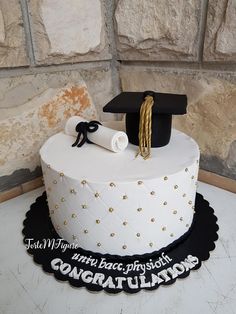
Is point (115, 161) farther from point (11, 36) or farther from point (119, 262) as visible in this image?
point (11, 36)

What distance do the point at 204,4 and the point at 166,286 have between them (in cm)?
64

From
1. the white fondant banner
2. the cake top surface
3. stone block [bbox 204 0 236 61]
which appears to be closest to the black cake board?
the white fondant banner

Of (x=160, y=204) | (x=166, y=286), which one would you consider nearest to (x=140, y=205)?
(x=160, y=204)

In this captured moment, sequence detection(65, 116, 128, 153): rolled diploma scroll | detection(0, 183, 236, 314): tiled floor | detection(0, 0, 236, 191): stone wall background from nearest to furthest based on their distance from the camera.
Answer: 1. detection(0, 183, 236, 314): tiled floor
2. detection(65, 116, 128, 153): rolled diploma scroll
3. detection(0, 0, 236, 191): stone wall background

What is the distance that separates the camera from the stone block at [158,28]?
0.70 metres

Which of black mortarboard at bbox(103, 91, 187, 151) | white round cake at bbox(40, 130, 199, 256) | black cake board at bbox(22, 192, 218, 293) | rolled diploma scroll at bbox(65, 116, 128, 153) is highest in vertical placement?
black mortarboard at bbox(103, 91, 187, 151)

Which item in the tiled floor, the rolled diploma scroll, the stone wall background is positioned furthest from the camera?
the stone wall background

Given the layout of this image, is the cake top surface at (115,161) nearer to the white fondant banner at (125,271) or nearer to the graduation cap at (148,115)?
the graduation cap at (148,115)

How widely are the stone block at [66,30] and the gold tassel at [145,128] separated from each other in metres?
0.34

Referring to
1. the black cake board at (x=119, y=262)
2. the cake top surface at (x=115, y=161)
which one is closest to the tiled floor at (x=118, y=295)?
the black cake board at (x=119, y=262)

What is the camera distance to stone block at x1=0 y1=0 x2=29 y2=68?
63 cm

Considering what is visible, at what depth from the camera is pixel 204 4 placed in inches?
26.0

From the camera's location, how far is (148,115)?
52cm

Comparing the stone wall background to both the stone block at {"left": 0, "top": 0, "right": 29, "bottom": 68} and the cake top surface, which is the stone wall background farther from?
the cake top surface
